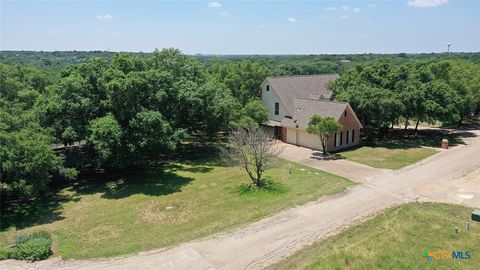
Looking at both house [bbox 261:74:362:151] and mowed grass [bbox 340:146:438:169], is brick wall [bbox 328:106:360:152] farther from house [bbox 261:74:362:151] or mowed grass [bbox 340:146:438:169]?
mowed grass [bbox 340:146:438:169]

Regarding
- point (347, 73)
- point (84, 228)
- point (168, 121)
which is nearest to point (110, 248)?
point (84, 228)

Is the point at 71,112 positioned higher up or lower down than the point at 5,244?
higher up

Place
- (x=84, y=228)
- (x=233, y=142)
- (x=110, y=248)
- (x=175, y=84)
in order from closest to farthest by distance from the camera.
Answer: (x=110, y=248), (x=84, y=228), (x=233, y=142), (x=175, y=84)

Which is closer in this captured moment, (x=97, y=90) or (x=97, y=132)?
(x=97, y=132)

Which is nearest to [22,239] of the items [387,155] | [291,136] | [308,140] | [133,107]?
[133,107]

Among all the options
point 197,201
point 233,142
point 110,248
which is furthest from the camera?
point 233,142

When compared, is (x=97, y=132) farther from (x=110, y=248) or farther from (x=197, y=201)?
(x=110, y=248)
